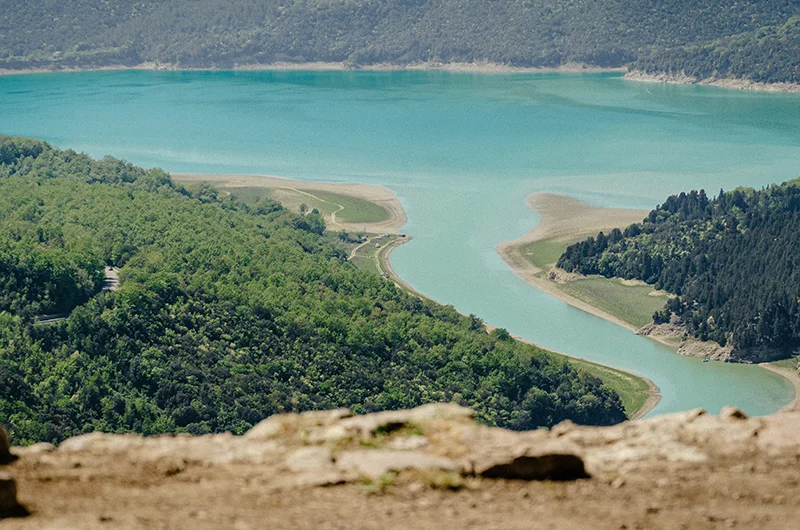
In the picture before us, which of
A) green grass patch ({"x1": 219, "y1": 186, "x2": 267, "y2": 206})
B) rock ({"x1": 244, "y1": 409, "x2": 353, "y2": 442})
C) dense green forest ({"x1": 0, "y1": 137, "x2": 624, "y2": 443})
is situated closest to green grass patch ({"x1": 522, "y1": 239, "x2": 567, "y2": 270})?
dense green forest ({"x1": 0, "y1": 137, "x2": 624, "y2": 443})

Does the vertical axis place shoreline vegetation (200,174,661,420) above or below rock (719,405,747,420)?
below

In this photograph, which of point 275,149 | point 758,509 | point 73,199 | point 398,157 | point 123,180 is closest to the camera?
point 758,509

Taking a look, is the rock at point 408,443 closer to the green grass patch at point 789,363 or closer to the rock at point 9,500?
the rock at point 9,500

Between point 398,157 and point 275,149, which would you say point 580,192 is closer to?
point 398,157

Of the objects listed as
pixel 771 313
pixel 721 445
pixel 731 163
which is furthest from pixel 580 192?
pixel 721 445

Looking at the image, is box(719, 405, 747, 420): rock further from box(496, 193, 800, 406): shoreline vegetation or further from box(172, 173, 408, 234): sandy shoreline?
box(172, 173, 408, 234): sandy shoreline

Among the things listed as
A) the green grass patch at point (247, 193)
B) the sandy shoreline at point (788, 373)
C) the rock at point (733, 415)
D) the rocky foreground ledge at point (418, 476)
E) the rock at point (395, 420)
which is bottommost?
the sandy shoreline at point (788, 373)

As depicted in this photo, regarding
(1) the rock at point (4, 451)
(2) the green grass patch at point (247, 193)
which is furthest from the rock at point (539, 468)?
(2) the green grass patch at point (247, 193)
